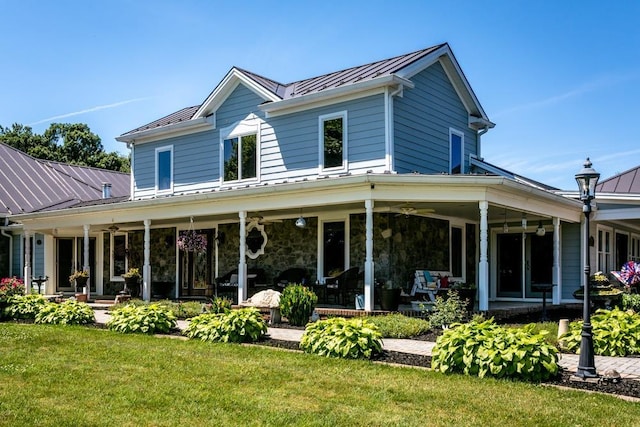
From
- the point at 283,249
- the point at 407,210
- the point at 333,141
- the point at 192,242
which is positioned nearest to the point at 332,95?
the point at 333,141

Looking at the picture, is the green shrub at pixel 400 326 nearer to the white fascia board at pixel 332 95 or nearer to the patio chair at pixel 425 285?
the patio chair at pixel 425 285

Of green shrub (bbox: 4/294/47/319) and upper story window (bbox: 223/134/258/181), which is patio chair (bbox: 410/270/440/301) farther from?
green shrub (bbox: 4/294/47/319)

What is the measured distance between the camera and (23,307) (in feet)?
43.0

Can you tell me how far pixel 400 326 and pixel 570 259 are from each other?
7691mm

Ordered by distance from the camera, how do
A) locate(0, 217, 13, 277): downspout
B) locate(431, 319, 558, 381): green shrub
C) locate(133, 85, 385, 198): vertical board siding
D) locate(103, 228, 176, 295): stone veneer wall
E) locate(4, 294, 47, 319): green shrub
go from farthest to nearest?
locate(0, 217, 13, 277): downspout → locate(103, 228, 176, 295): stone veneer wall → locate(133, 85, 385, 198): vertical board siding → locate(4, 294, 47, 319): green shrub → locate(431, 319, 558, 381): green shrub

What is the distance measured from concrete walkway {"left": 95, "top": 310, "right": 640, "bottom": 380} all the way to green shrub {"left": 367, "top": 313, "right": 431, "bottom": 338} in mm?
215

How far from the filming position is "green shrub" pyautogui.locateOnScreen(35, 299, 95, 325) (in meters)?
12.2

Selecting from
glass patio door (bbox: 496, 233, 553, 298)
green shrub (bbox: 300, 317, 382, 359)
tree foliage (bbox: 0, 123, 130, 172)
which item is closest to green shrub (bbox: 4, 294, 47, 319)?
green shrub (bbox: 300, 317, 382, 359)

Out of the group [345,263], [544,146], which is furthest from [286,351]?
[544,146]

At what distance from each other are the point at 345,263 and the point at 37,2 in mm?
8589

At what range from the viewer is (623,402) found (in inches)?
228

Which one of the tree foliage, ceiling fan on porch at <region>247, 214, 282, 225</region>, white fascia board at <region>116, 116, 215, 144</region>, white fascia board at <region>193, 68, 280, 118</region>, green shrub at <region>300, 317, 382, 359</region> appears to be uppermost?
the tree foliage

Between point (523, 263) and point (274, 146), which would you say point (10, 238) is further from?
point (523, 263)

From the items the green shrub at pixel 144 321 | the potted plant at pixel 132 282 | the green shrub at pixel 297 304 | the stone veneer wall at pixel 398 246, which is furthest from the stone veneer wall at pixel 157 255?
the green shrub at pixel 297 304
